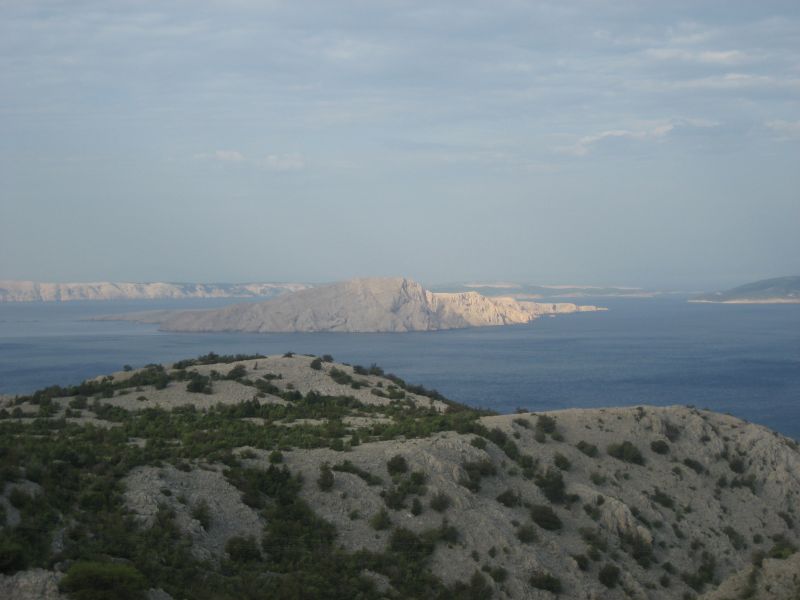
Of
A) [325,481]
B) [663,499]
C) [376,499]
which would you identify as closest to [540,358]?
[663,499]

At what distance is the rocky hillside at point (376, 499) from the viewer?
19.0m

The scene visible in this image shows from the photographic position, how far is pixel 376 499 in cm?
2505

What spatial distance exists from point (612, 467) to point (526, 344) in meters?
122

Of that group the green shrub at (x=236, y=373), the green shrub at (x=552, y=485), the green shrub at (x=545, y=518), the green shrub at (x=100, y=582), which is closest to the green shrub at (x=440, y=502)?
the green shrub at (x=545, y=518)

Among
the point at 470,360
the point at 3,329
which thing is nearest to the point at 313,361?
the point at 470,360

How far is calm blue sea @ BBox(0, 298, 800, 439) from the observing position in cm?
8612

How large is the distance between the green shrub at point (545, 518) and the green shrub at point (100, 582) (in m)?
14.7

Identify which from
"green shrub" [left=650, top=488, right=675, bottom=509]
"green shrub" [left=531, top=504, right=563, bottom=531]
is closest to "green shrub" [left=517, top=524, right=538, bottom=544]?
"green shrub" [left=531, top=504, right=563, bottom=531]

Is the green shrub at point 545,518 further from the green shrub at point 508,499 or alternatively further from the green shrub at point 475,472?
the green shrub at point 475,472

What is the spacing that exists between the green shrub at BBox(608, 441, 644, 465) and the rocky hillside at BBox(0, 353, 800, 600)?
6 cm

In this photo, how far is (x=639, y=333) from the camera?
564 feet

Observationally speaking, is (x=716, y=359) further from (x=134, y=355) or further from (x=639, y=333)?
(x=134, y=355)

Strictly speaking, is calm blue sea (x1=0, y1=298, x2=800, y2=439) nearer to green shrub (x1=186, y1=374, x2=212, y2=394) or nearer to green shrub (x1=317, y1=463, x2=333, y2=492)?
green shrub (x1=186, y1=374, x2=212, y2=394)

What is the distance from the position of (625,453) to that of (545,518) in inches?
310
